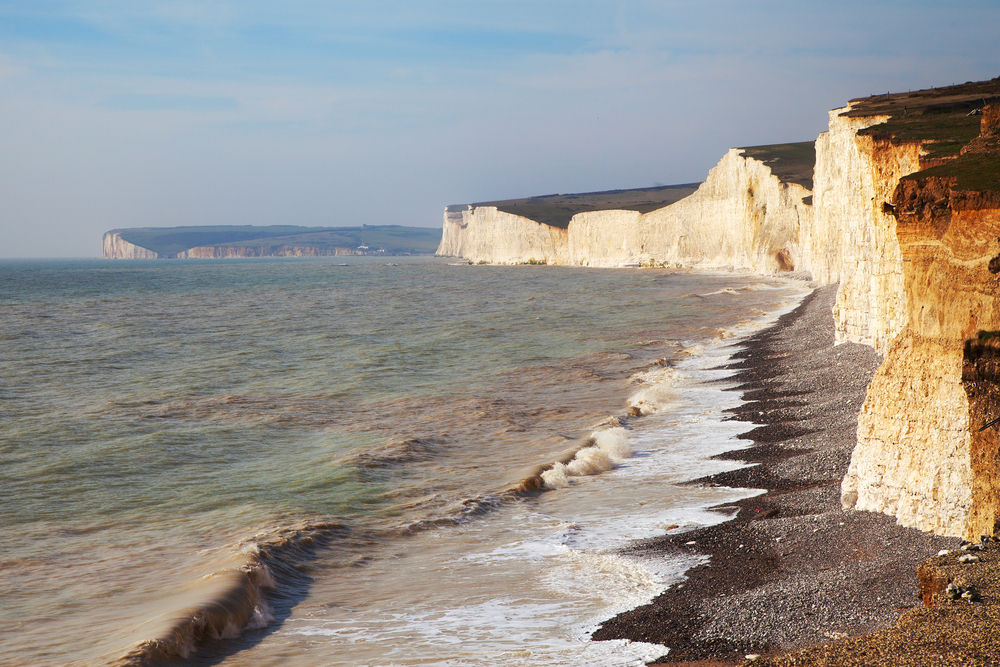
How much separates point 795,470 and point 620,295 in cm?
4012

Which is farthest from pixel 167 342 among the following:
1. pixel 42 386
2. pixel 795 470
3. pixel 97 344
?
pixel 795 470

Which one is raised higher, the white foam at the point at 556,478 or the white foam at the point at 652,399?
Result: the white foam at the point at 652,399

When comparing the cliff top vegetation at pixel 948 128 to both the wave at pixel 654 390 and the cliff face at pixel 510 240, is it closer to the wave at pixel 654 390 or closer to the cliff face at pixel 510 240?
the wave at pixel 654 390

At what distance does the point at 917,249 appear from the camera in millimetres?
6938

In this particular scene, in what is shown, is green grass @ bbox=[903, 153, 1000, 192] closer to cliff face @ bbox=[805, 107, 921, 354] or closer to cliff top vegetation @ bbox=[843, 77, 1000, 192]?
cliff top vegetation @ bbox=[843, 77, 1000, 192]

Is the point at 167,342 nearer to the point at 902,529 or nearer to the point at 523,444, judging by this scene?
the point at 523,444

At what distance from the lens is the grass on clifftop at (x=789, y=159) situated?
6044cm

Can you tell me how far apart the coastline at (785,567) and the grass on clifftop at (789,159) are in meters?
53.4

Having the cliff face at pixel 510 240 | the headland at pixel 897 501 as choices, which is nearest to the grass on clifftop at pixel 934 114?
the headland at pixel 897 501

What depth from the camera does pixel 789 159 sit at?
67500 mm

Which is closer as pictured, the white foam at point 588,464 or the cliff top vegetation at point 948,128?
the cliff top vegetation at point 948,128

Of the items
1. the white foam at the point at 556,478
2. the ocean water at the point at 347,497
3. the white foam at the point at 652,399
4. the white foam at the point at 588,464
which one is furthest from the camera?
the white foam at the point at 652,399

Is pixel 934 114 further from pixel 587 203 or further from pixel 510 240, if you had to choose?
pixel 587 203

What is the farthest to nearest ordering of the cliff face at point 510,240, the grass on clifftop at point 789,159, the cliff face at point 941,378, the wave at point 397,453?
the cliff face at point 510,240, the grass on clifftop at point 789,159, the wave at point 397,453, the cliff face at point 941,378
